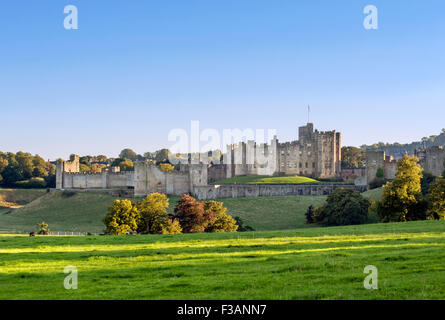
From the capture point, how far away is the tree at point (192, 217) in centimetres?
4633

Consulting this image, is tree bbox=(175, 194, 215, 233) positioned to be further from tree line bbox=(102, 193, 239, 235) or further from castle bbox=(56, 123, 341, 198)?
castle bbox=(56, 123, 341, 198)

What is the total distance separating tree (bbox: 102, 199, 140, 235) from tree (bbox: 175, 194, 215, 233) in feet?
15.2

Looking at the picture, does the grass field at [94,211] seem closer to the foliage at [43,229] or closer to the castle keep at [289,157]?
the foliage at [43,229]

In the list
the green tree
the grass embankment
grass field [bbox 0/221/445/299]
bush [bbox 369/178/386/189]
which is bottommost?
the grass embankment

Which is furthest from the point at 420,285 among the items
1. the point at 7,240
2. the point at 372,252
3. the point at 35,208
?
the point at 35,208

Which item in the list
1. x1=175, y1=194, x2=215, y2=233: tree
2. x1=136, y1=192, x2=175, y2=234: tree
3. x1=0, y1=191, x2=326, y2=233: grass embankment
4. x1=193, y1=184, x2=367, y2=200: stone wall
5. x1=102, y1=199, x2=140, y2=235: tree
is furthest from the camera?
x1=193, y1=184, x2=367, y2=200: stone wall

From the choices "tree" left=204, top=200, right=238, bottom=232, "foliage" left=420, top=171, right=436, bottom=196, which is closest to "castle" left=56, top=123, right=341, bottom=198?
"foliage" left=420, top=171, right=436, bottom=196

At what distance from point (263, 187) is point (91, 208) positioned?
30.1 m

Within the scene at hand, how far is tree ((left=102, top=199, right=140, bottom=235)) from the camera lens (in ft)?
140

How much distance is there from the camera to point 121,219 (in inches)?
1734

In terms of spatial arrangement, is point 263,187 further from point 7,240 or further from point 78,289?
point 78,289

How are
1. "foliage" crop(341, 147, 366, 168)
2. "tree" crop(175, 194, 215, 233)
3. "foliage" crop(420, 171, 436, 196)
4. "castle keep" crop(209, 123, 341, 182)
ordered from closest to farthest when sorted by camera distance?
"tree" crop(175, 194, 215, 233) < "foliage" crop(420, 171, 436, 196) < "castle keep" crop(209, 123, 341, 182) < "foliage" crop(341, 147, 366, 168)

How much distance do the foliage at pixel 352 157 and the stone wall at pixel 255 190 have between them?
47058mm
